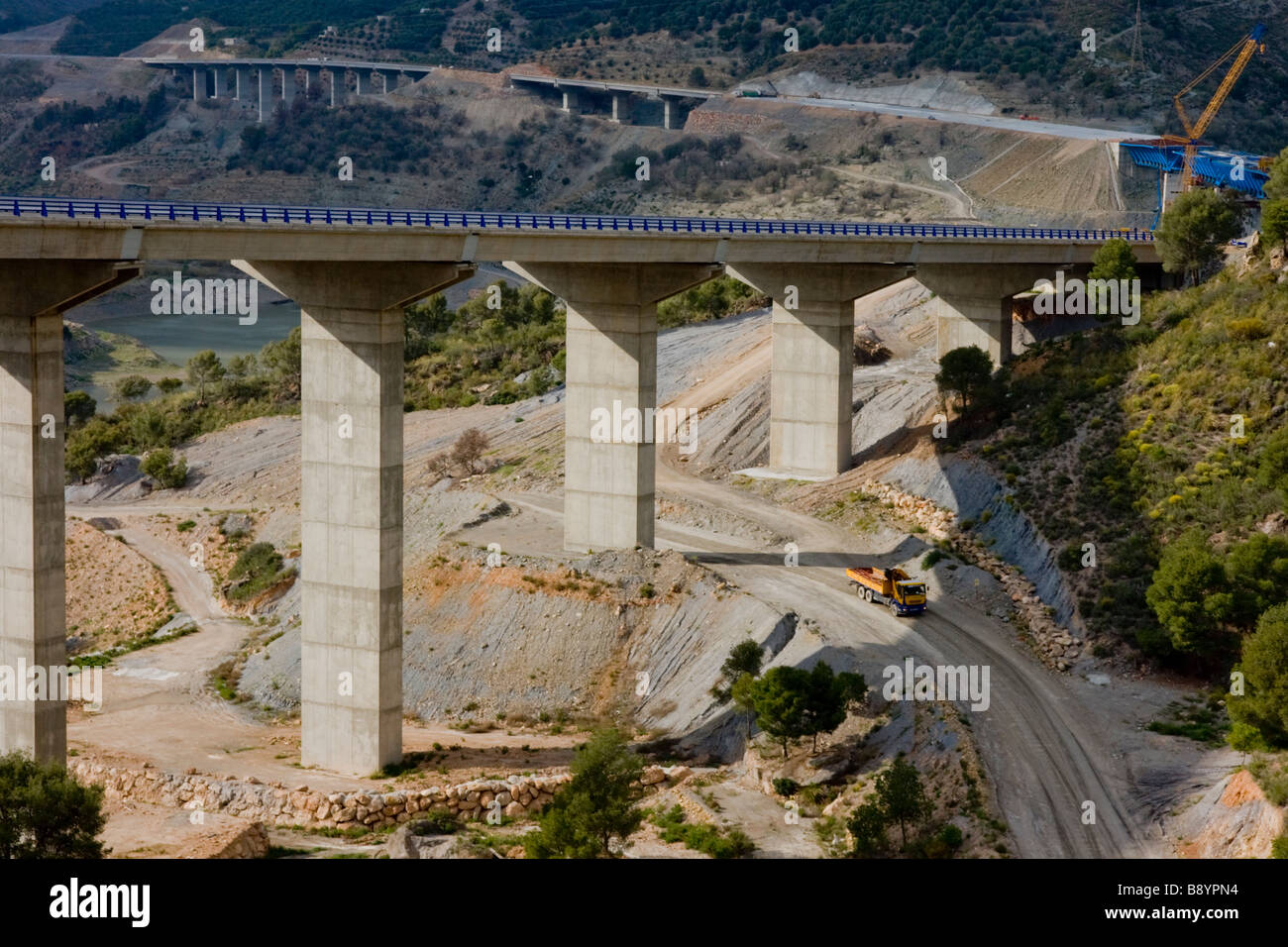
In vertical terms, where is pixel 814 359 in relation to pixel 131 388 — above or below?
above

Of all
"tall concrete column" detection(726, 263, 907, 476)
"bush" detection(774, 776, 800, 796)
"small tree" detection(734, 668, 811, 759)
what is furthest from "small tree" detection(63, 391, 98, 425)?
"bush" detection(774, 776, 800, 796)

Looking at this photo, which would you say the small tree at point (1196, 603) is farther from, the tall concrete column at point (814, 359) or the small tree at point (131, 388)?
the small tree at point (131, 388)

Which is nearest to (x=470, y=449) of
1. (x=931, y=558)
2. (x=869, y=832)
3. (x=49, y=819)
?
(x=931, y=558)

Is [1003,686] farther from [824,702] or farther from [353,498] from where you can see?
[353,498]

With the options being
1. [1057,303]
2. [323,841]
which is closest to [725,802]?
[323,841]

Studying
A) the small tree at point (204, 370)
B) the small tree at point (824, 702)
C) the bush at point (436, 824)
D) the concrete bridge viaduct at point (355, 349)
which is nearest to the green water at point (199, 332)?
the small tree at point (204, 370)

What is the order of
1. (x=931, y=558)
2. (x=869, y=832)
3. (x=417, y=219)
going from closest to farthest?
(x=869, y=832) → (x=417, y=219) → (x=931, y=558)
